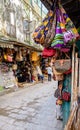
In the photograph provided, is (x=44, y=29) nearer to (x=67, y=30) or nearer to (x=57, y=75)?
(x=67, y=30)

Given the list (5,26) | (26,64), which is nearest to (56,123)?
(5,26)

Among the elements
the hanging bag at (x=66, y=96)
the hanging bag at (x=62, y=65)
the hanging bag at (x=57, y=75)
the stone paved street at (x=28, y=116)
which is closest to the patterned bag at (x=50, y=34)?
the hanging bag at (x=62, y=65)

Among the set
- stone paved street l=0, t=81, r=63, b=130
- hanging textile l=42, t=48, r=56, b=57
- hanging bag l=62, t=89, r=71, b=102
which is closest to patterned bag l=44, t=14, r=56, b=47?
hanging textile l=42, t=48, r=56, b=57

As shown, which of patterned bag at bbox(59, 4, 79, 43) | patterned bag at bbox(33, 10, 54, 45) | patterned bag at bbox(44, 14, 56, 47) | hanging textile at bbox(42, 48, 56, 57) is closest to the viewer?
patterned bag at bbox(59, 4, 79, 43)

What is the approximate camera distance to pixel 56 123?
5.41 meters

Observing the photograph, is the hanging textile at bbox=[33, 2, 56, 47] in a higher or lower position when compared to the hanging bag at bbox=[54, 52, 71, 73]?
higher

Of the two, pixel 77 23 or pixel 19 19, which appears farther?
pixel 19 19

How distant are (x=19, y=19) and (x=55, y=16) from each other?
1101 cm

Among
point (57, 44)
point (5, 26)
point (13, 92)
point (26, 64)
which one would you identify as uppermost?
point (5, 26)

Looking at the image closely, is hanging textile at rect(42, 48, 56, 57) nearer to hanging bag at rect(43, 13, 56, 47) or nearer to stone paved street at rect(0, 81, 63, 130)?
hanging bag at rect(43, 13, 56, 47)

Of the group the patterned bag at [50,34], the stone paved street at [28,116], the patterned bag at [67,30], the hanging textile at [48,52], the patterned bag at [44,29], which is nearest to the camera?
the patterned bag at [67,30]

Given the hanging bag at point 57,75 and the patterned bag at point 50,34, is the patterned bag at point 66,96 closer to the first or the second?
the hanging bag at point 57,75

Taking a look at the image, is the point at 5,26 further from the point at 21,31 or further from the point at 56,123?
the point at 56,123

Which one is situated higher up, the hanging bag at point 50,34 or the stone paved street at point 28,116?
the hanging bag at point 50,34
